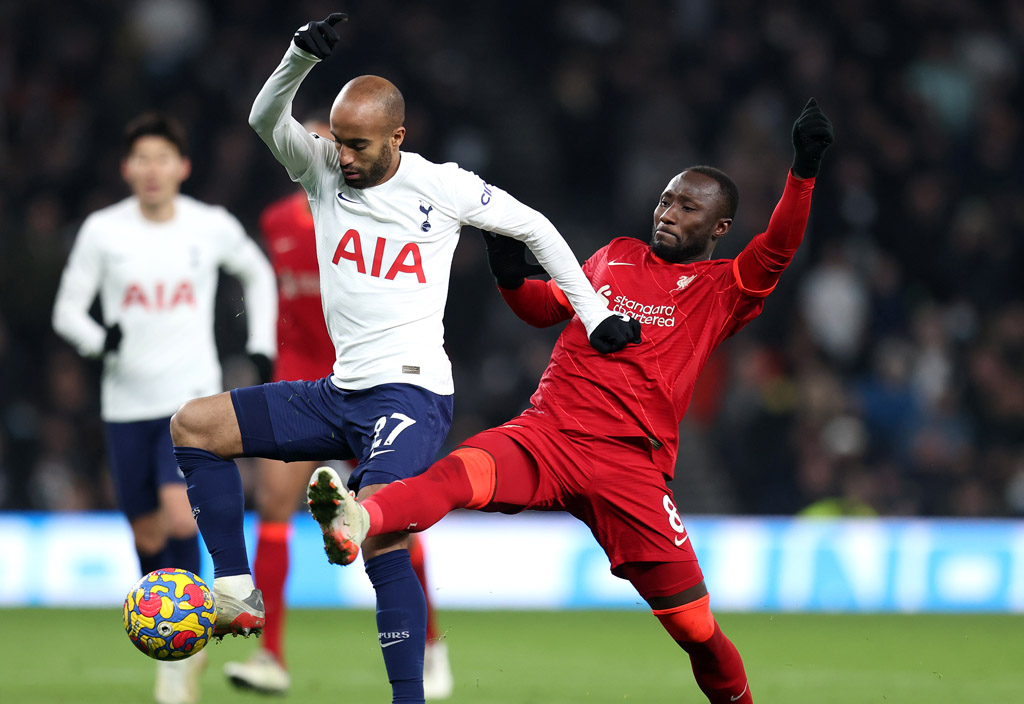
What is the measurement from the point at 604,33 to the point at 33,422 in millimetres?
6761

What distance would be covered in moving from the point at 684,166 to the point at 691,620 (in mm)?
8495

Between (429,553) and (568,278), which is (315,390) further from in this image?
(429,553)

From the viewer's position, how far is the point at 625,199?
13.1 m

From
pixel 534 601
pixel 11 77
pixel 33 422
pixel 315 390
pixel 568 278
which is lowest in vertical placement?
pixel 534 601

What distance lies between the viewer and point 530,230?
16.1 ft

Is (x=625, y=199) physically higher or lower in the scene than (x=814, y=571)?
higher

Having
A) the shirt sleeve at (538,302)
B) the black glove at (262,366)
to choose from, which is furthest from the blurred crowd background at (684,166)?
the shirt sleeve at (538,302)

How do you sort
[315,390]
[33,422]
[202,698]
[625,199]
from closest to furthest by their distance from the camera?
[315,390]
[202,698]
[33,422]
[625,199]

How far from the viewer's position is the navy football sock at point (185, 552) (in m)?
6.47

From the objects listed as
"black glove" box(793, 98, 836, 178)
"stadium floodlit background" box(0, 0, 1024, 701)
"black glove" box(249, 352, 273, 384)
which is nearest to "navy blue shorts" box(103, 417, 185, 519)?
"black glove" box(249, 352, 273, 384)

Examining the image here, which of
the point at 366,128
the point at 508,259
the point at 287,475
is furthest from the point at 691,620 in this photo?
the point at 287,475

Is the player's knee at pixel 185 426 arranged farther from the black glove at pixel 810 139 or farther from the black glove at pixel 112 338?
the black glove at pixel 810 139

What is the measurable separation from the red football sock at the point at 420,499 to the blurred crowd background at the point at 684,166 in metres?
6.91

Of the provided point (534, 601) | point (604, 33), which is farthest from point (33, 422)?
point (604, 33)
